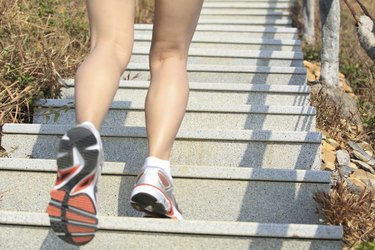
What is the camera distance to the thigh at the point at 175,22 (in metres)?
2.04

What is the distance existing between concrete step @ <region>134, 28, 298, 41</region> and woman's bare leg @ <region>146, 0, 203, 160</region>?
9.89 ft

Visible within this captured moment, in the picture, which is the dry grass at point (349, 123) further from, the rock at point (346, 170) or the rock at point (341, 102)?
the rock at point (346, 170)

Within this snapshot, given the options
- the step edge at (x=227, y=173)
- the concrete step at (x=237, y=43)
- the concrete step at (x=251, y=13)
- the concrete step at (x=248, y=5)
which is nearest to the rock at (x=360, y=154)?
the step edge at (x=227, y=173)

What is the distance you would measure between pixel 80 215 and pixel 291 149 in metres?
1.30

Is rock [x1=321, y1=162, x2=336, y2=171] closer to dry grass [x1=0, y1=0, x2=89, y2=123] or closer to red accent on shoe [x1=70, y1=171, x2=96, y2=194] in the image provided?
dry grass [x1=0, y1=0, x2=89, y2=123]

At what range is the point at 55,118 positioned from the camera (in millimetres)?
3270

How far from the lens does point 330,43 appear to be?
415cm

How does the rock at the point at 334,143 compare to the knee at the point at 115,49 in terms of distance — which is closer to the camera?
the knee at the point at 115,49

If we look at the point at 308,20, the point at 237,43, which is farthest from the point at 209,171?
the point at 308,20

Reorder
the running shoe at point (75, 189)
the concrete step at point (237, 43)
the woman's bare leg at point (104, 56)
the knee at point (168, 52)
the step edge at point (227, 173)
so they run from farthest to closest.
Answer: the concrete step at point (237, 43) < the step edge at point (227, 173) < the knee at point (168, 52) < the woman's bare leg at point (104, 56) < the running shoe at point (75, 189)

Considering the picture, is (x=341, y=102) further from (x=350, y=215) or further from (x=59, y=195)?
(x=59, y=195)

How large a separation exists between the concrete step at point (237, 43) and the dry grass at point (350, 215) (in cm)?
262

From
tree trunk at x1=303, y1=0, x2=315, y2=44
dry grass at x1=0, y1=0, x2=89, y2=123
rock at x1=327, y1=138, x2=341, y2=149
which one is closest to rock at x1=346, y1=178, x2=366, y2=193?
rock at x1=327, y1=138, x2=341, y2=149

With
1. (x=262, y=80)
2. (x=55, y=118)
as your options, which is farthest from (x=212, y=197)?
(x=262, y=80)
